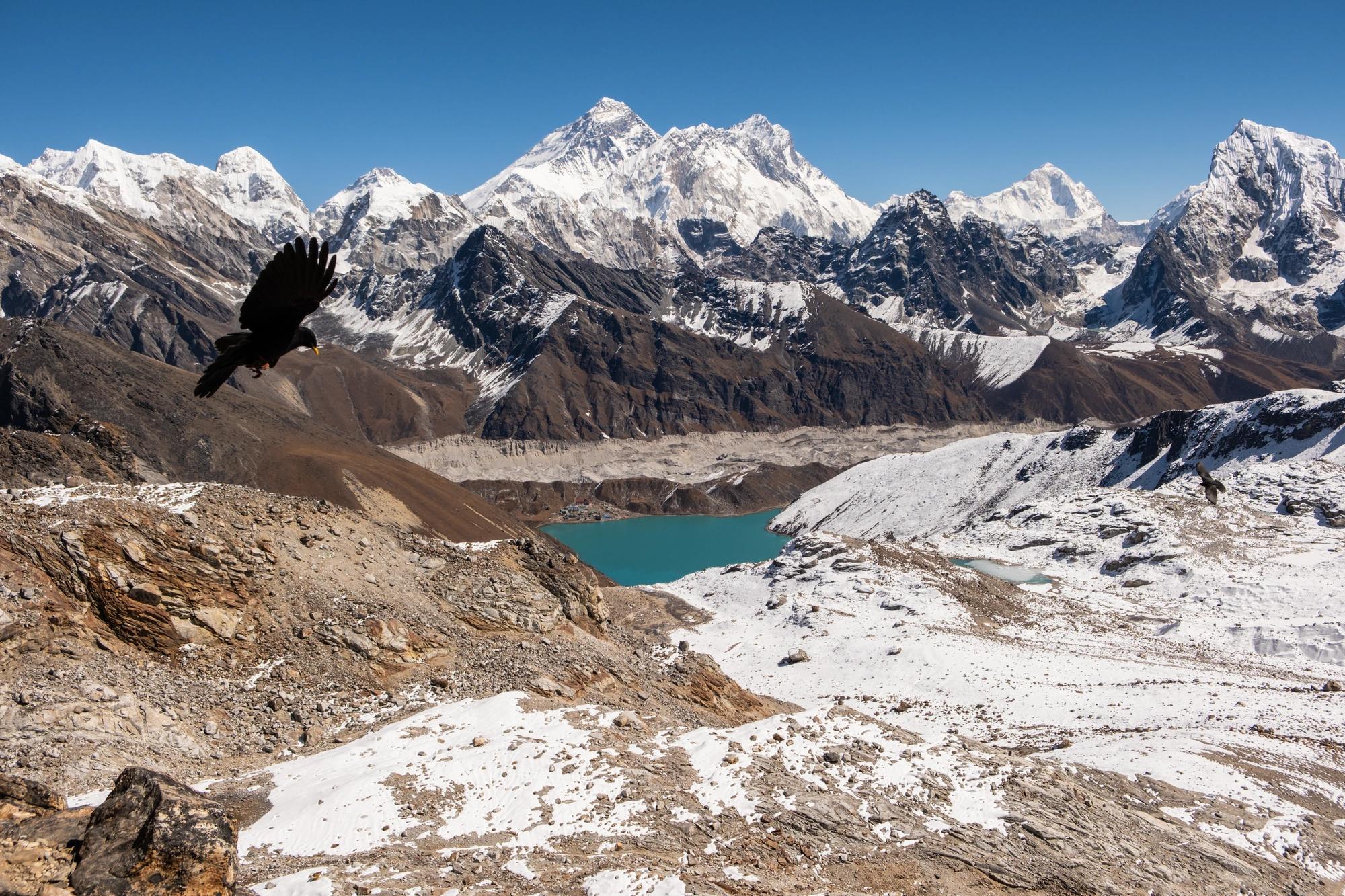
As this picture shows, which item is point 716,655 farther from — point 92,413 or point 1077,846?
point 92,413

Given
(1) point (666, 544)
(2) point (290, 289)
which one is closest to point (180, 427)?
(2) point (290, 289)

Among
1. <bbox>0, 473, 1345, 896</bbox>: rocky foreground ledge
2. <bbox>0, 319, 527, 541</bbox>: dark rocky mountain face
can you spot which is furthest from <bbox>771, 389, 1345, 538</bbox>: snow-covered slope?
<bbox>0, 473, 1345, 896</bbox>: rocky foreground ledge

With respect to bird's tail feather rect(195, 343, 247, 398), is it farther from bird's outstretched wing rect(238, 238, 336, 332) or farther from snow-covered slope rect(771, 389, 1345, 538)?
snow-covered slope rect(771, 389, 1345, 538)

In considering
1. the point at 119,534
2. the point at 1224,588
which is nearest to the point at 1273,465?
the point at 1224,588

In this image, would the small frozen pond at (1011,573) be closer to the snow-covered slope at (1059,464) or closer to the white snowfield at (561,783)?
the snow-covered slope at (1059,464)

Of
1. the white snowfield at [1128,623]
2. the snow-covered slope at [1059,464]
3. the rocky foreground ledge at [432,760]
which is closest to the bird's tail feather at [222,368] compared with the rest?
the rocky foreground ledge at [432,760]
